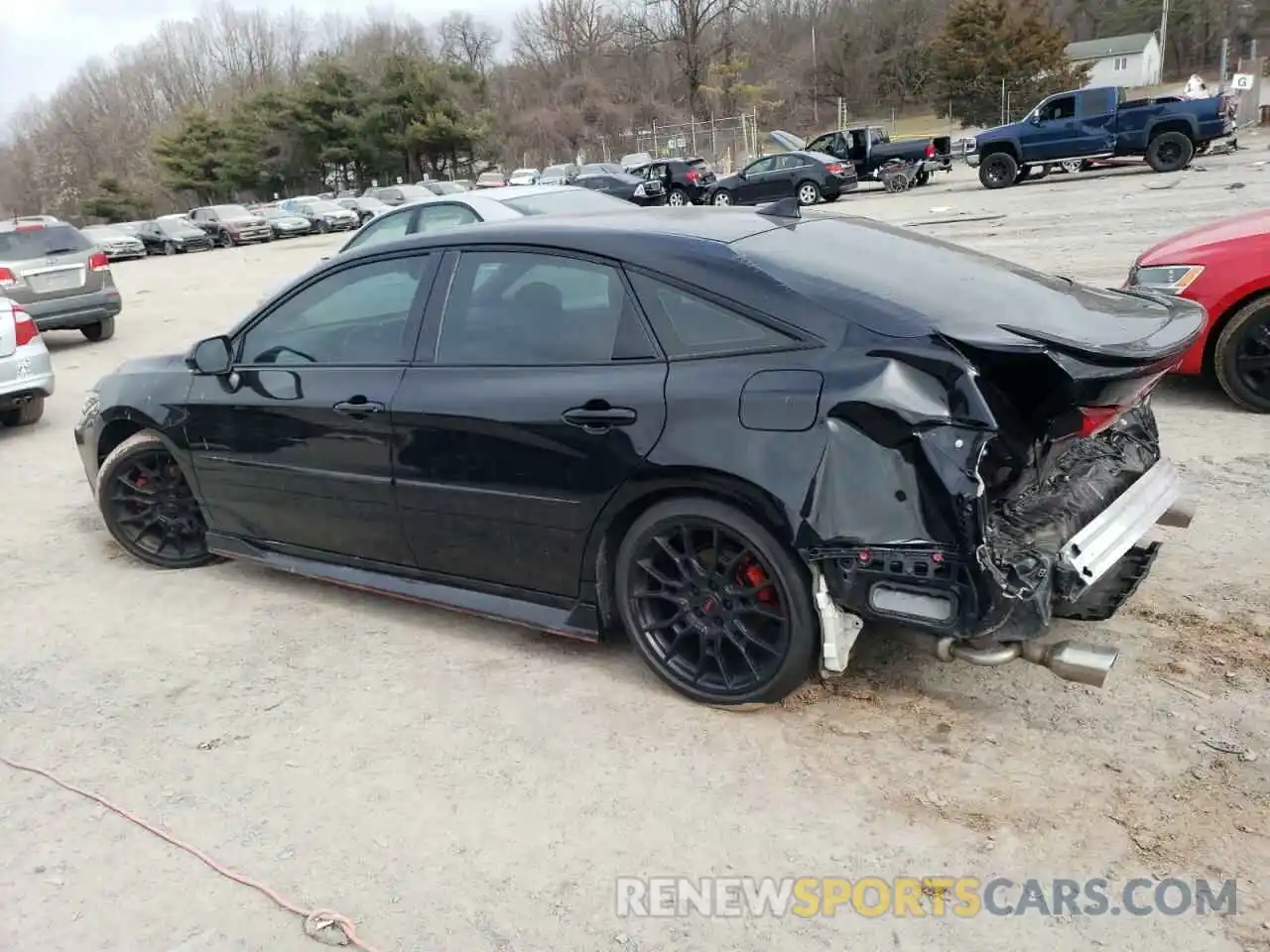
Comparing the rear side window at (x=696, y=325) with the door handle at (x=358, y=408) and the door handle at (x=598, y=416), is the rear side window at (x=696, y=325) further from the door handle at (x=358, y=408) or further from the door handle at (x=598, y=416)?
the door handle at (x=358, y=408)

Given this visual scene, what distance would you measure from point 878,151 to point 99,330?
21.4 metres

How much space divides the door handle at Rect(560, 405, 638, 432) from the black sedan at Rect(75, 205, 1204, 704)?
10 millimetres

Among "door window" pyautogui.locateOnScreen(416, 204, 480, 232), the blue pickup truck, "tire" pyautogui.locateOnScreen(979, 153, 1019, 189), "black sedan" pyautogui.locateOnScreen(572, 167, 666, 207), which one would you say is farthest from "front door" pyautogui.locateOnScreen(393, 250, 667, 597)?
"black sedan" pyautogui.locateOnScreen(572, 167, 666, 207)

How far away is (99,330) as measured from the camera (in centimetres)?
1363

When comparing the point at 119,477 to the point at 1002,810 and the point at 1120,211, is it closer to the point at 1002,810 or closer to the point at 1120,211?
the point at 1002,810

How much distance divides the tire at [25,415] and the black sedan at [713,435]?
5413mm

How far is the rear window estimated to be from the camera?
490 inches

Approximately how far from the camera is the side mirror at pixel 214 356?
14.6 feet

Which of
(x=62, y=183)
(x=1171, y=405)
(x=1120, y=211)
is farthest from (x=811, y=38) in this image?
(x=1171, y=405)

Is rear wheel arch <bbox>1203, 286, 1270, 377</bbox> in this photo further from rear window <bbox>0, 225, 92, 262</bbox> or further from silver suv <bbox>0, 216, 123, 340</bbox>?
rear window <bbox>0, 225, 92, 262</bbox>

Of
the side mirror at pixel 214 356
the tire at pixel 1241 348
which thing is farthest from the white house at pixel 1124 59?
the side mirror at pixel 214 356

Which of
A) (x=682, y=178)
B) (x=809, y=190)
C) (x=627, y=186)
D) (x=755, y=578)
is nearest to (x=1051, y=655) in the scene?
(x=755, y=578)

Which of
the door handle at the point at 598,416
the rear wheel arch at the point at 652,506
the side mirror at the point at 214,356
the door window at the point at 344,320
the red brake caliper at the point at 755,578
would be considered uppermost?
the door window at the point at 344,320

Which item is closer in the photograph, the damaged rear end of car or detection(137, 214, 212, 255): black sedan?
the damaged rear end of car
